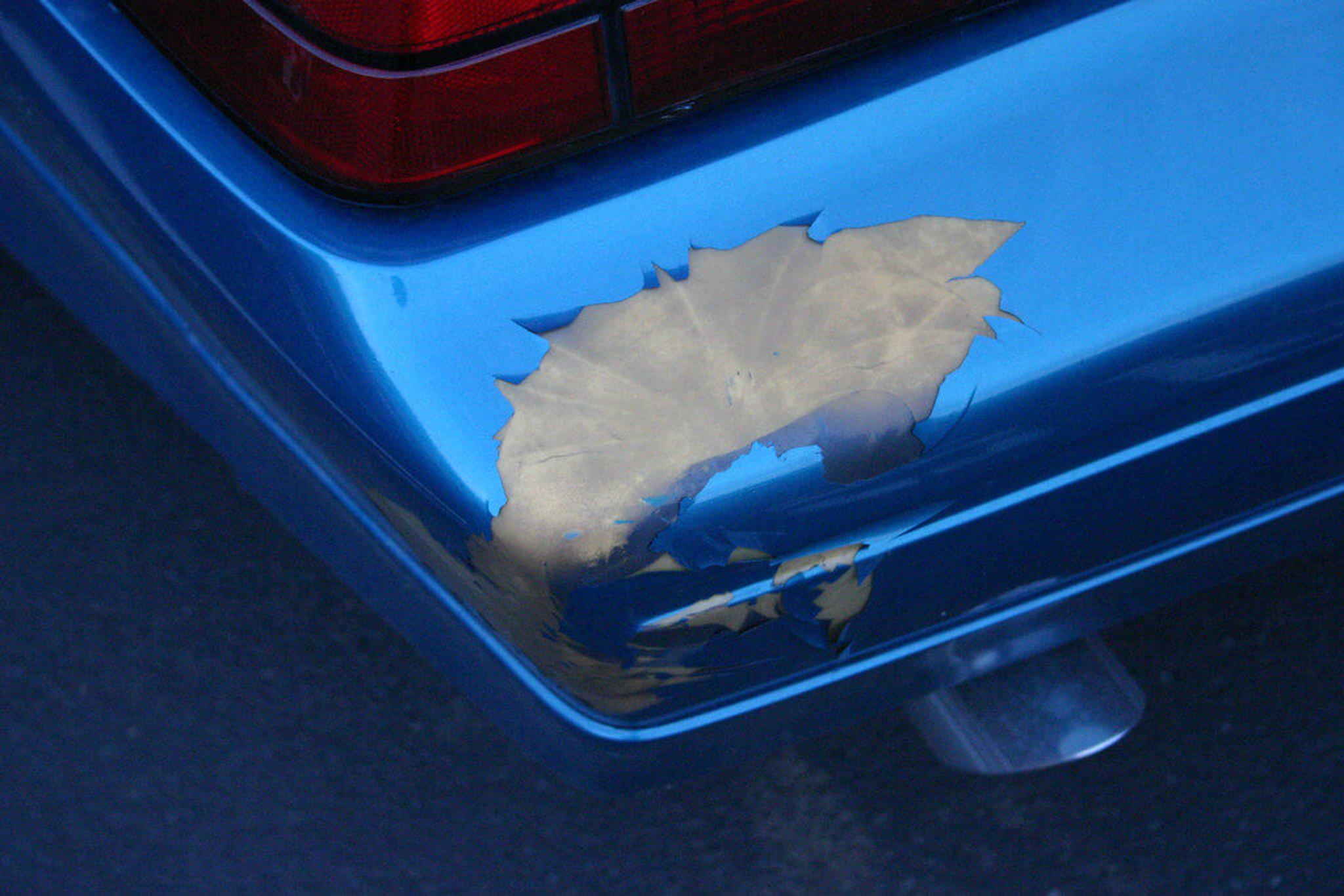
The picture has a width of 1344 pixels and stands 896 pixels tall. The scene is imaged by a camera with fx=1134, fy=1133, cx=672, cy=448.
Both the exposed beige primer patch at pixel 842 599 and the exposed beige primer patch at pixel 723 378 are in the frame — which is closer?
the exposed beige primer patch at pixel 723 378

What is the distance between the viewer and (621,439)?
3.01 feet

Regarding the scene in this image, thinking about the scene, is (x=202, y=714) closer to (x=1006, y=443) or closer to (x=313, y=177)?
(x=313, y=177)

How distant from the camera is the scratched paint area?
3.02 feet

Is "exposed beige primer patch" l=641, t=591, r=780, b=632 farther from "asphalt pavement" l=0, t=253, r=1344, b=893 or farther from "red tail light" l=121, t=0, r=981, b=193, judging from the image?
"asphalt pavement" l=0, t=253, r=1344, b=893

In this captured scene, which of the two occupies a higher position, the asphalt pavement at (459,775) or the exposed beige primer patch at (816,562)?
the exposed beige primer patch at (816,562)

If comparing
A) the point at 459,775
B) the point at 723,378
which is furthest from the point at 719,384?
the point at 459,775

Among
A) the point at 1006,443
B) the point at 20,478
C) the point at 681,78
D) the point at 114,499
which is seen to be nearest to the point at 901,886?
the point at 1006,443

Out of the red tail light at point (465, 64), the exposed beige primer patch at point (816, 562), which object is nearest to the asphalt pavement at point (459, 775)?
the exposed beige primer patch at point (816, 562)

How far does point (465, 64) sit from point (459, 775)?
4.05 feet

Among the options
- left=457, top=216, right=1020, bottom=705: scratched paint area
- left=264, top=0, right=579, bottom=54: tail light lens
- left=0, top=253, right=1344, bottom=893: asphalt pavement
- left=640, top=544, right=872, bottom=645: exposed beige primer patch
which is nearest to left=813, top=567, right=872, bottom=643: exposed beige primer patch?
left=640, top=544, right=872, bottom=645: exposed beige primer patch

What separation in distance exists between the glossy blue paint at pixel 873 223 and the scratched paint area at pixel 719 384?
18 mm

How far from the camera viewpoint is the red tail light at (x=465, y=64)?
89 centimetres

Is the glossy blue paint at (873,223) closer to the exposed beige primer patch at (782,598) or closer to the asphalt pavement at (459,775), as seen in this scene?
the exposed beige primer patch at (782,598)

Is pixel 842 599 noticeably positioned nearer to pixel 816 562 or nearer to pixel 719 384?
pixel 816 562
